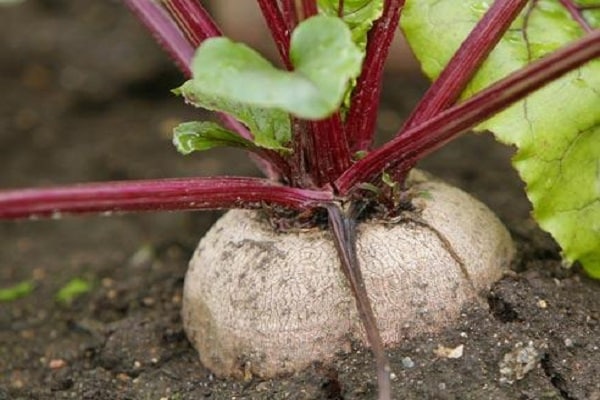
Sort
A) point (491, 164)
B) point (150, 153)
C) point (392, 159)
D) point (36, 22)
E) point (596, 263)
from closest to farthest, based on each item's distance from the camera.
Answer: point (392, 159) < point (596, 263) < point (491, 164) < point (150, 153) < point (36, 22)

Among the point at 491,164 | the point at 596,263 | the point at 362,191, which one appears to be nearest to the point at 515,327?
the point at 596,263

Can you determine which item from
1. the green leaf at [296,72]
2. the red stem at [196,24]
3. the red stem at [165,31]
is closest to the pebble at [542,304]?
the red stem at [196,24]

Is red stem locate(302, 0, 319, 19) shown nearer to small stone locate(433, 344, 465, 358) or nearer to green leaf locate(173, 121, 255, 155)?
green leaf locate(173, 121, 255, 155)

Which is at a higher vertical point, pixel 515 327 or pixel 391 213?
pixel 391 213

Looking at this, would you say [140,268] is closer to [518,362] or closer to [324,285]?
[324,285]

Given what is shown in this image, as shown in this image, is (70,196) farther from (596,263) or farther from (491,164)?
(491,164)

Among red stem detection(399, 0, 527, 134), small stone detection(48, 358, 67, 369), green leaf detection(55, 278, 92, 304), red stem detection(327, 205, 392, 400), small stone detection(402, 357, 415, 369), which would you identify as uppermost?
red stem detection(399, 0, 527, 134)

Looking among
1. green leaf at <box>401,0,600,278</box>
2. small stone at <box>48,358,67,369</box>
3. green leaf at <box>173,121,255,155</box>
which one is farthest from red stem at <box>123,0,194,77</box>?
small stone at <box>48,358,67,369</box>
